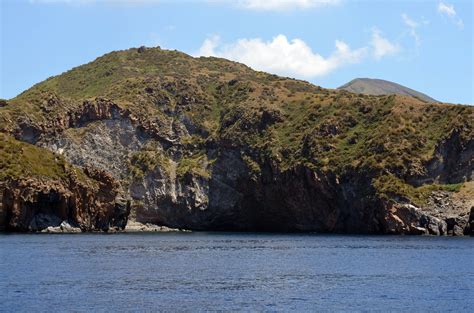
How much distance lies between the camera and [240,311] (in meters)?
61.2

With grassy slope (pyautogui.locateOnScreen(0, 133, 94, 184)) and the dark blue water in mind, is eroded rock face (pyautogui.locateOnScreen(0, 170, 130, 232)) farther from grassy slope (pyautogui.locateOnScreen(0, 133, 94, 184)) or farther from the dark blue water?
the dark blue water

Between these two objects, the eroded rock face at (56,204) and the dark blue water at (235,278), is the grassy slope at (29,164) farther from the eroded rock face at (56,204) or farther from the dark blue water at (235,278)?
the dark blue water at (235,278)

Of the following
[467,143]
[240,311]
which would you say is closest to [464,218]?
[467,143]

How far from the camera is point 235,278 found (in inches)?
3361

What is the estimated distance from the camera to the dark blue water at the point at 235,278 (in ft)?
214

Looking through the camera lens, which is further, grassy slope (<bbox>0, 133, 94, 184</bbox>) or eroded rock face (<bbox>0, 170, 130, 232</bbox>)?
grassy slope (<bbox>0, 133, 94, 184</bbox>)

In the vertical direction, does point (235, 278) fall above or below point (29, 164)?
below

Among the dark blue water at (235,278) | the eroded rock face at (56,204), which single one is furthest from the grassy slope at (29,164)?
the dark blue water at (235,278)

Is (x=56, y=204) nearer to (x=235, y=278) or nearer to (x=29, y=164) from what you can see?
(x=29, y=164)

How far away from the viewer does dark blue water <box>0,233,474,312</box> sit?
214 feet

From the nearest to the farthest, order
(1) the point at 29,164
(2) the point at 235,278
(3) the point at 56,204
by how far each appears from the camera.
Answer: (2) the point at 235,278, (3) the point at 56,204, (1) the point at 29,164

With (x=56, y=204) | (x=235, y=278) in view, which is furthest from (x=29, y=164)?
(x=235, y=278)

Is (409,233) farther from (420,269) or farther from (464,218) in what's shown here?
(420,269)

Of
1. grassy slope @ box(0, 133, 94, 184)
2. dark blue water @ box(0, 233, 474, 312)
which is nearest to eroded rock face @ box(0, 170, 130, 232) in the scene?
grassy slope @ box(0, 133, 94, 184)
